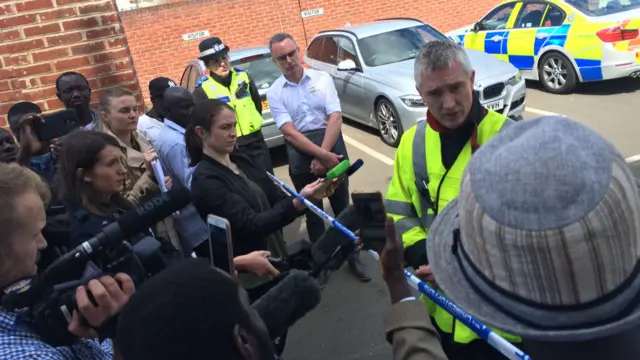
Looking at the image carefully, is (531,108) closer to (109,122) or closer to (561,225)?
(109,122)

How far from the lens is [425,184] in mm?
2037

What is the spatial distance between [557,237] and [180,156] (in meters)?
3.13

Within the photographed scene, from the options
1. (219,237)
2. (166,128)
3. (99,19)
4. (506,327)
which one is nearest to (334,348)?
(166,128)

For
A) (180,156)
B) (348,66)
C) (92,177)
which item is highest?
(92,177)

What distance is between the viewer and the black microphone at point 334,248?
5.78ft

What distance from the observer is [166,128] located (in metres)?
3.85

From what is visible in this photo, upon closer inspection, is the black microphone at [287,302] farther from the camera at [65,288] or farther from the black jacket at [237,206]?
the black jacket at [237,206]

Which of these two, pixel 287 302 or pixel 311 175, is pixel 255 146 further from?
pixel 287 302

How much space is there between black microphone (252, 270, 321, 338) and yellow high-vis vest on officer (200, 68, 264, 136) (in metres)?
3.36

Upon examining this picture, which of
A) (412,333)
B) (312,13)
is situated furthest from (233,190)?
(312,13)

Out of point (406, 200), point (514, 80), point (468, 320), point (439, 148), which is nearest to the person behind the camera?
point (468, 320)

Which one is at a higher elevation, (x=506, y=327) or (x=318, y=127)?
(x=506, y=327)

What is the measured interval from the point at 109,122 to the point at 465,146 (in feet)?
7.87

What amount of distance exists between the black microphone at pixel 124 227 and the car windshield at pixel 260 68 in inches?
229
